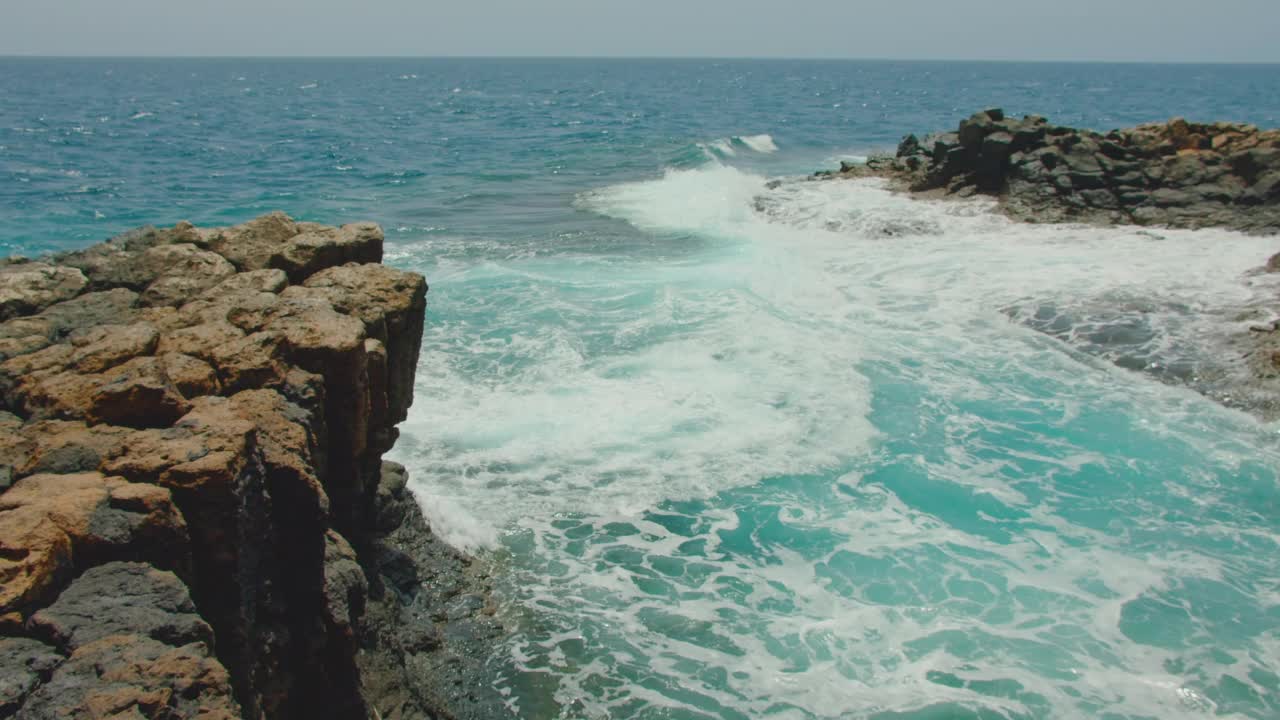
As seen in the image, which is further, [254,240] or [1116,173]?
[1116,173]

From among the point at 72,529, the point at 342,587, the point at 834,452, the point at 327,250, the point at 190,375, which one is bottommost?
the point at 834,452

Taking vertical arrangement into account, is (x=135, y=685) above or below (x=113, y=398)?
below

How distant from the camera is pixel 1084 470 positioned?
10.4 meters

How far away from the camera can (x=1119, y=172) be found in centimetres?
2250

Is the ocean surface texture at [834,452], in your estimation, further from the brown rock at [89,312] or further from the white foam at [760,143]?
the white foam at [760,143]

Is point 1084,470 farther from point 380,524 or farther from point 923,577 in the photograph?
point 380,524

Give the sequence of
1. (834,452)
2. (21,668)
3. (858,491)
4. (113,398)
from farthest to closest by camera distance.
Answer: (834,452), (858,491), (113,398), (21,668)

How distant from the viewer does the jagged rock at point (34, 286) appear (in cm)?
631

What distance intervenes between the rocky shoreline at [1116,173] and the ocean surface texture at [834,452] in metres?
1.20

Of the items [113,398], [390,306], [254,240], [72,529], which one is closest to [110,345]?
[113,398]

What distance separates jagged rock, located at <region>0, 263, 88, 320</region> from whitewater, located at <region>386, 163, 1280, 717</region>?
3.76 metres

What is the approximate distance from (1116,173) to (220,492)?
23983 millimetres

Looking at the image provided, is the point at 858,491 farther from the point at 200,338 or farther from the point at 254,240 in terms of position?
the point at 200,338

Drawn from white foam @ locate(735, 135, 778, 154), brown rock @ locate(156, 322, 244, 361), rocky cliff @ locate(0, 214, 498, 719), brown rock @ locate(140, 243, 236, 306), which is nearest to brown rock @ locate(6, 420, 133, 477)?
rocky cliff @ locate(0, 214, 498, 719)
